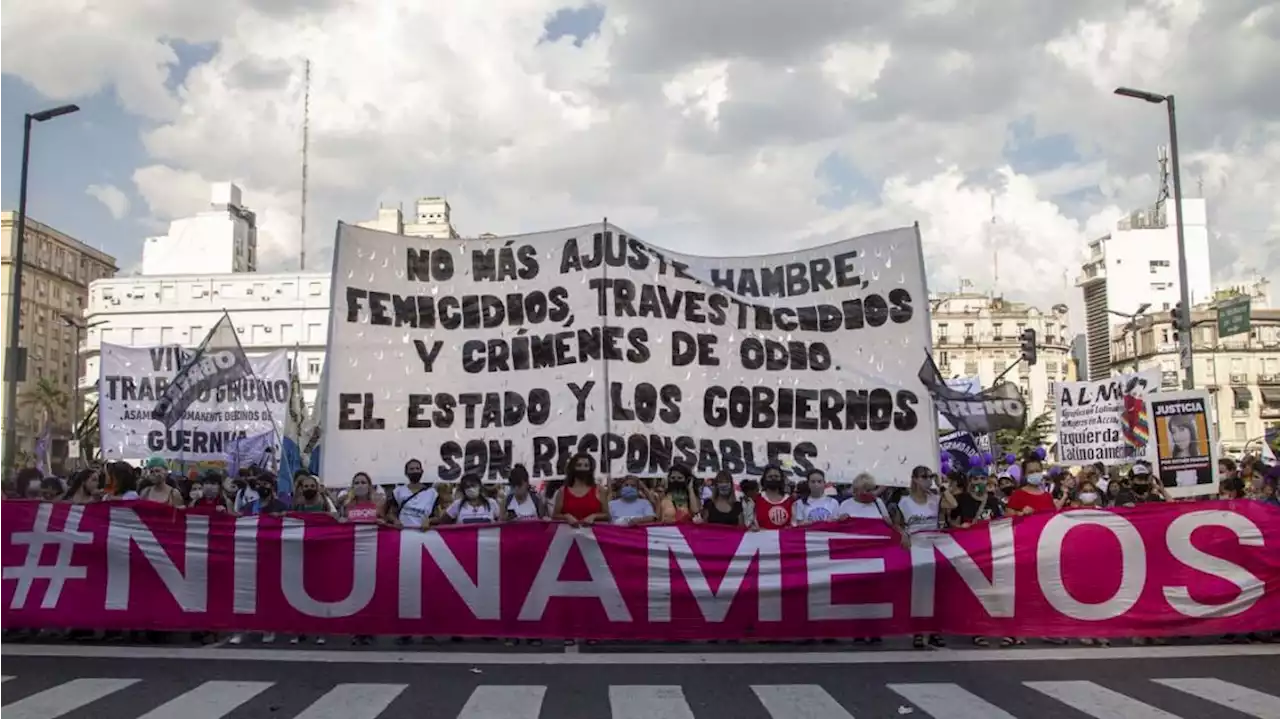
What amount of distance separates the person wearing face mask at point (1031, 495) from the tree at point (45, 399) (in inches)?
3481

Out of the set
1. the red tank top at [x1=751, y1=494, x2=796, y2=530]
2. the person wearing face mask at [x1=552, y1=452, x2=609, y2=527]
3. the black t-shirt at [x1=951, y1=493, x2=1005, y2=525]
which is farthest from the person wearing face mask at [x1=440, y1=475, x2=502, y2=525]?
the black t-shirt at [x1=951, y1=493, x2=1005, y2=525]

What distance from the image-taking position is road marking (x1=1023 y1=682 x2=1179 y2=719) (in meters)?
6.81

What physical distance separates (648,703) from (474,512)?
4.03 m

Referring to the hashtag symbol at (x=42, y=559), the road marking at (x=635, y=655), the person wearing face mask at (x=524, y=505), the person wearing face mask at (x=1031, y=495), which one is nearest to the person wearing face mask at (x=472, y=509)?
the person wearing face mask at (x=524, y=505)

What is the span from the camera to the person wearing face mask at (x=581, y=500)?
10.2 metres

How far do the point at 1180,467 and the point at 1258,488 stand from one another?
20.5 feet

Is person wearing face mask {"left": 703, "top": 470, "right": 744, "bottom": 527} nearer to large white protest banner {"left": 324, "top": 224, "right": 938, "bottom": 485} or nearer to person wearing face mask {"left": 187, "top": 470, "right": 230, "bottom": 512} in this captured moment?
large white protest banner {"left": 324, "top": 224, "right": 938, "bottom": 485}

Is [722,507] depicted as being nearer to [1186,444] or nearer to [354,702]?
[354,702]

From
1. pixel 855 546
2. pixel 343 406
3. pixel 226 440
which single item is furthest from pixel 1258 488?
pixel 226 440

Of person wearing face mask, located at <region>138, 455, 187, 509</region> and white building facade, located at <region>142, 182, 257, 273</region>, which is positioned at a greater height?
white building facade, located at <region>142, 182, 257, 273</region>

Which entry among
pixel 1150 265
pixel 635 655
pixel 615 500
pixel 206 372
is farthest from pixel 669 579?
pixel 1150 265

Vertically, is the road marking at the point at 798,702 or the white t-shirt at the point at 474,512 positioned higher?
the white t-shirt at the point at 474,512

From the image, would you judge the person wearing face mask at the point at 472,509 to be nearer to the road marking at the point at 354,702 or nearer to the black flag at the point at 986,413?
the road marking at the point at 354,702

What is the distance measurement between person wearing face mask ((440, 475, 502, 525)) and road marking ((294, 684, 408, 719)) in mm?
3073
